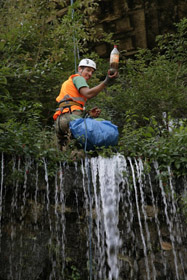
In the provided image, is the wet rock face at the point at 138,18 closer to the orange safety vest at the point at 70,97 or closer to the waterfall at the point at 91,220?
the orange safety vest at the point at 70,97

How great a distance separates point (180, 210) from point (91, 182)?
1.30 meters

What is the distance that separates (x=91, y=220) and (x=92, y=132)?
1.17 m

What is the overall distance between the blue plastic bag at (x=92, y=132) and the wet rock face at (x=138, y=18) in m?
6.35

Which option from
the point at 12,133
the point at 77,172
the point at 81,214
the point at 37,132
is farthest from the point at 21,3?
the point at 81,214

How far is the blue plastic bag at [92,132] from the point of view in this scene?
14.4 ft

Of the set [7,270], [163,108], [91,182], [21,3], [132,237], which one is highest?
[21,3]

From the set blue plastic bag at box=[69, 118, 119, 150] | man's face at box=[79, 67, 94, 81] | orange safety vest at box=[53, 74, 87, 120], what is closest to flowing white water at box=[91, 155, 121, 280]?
blue plastic bag at box=[69, 118, 119, 150]

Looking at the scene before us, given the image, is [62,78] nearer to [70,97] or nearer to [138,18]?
[70,97]

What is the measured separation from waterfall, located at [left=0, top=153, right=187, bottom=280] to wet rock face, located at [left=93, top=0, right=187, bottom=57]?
6.55 meters

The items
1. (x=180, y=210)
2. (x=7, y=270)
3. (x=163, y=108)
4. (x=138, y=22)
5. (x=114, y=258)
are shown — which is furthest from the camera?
(x=138, y=22)

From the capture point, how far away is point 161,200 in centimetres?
460

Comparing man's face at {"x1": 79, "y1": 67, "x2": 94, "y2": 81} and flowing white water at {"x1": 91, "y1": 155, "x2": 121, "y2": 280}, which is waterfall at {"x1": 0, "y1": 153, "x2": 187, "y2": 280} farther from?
man's face at {"x1": 79, "y1": 67, "x2": 94, "y2": 81}

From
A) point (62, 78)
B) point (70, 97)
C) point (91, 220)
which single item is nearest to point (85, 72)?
point (70, 97)

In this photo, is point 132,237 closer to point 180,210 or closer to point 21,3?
point 180,210
